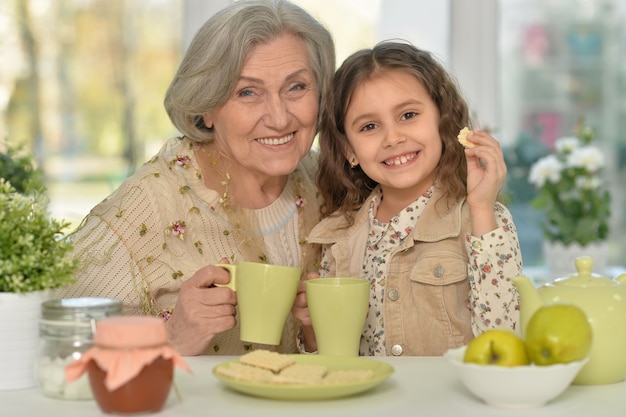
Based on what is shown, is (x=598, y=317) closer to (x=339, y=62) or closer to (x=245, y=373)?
(x=245, y=373)

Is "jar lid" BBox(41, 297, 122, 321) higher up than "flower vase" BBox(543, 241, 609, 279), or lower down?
higher up

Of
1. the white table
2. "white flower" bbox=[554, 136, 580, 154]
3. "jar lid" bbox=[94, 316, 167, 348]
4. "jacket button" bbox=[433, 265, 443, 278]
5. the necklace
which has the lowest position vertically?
the white table

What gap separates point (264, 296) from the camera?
4.97ft

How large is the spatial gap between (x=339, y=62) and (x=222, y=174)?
1.55 metres

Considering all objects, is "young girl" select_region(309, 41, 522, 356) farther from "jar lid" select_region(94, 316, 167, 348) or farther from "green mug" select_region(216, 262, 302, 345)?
"jar lid" select_region(94, 316, 167, 348)

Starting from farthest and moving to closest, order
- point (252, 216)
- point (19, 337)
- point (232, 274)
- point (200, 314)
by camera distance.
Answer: point (252, 216) < point (200, 314) < point (232, 274) < point (19, 337)

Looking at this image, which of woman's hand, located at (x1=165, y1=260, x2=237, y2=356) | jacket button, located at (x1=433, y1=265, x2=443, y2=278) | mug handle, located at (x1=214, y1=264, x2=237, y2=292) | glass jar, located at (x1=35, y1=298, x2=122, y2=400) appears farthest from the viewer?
jacket button, located at (x1=433, y1=265, x2=443, y2=278)

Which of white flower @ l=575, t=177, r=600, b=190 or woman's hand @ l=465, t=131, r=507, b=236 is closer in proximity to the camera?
woman's hand @ l=465, t=131, r=507, b=236

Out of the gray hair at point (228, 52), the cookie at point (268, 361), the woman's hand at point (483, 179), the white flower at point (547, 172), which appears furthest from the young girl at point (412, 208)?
the white flower at point (547, 172)

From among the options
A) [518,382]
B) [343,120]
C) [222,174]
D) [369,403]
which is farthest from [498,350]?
[222,174]

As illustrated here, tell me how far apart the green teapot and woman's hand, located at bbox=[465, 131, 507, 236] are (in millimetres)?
442

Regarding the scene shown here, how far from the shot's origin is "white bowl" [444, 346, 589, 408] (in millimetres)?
1147

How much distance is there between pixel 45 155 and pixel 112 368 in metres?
2.86

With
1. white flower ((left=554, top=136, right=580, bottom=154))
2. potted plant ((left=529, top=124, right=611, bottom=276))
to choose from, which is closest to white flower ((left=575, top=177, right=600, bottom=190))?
potted plant ((left=529, top=124, right=611, bottom=276))
